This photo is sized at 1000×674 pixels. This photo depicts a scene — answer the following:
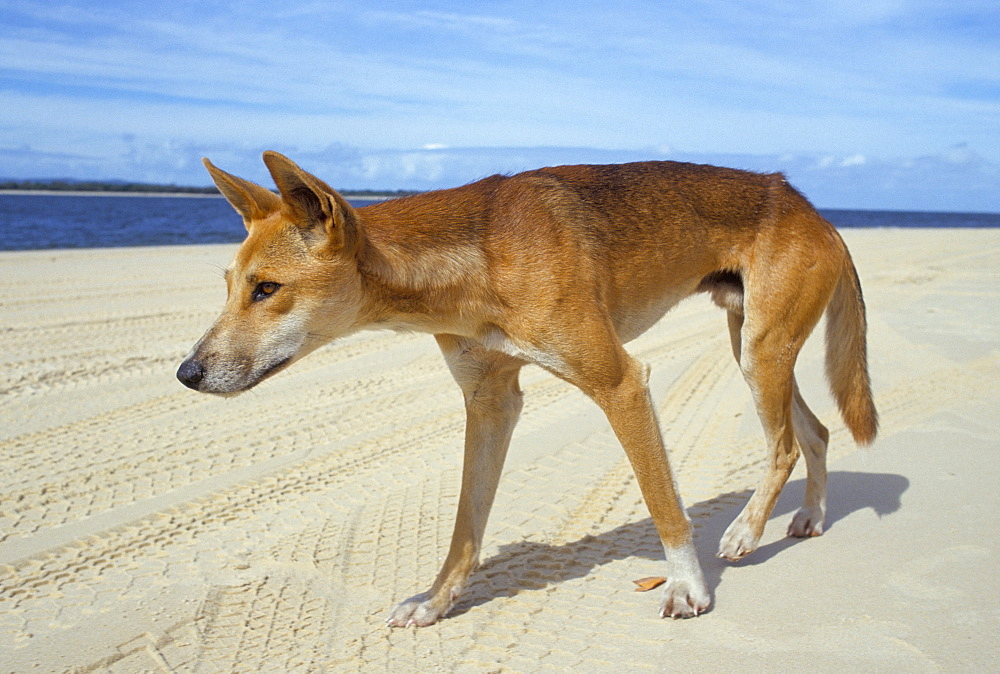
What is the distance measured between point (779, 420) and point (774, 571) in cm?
82

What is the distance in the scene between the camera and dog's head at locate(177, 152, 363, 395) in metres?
3.42

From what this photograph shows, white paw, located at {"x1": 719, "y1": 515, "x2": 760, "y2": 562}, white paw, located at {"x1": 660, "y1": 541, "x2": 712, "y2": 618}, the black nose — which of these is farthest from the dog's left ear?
white paw, located at {"x1": 719, "y1": 515, "x2": 760, "y2": 562}

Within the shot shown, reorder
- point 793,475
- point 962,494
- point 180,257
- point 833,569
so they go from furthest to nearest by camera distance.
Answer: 1. point 180,257
2. point 793,475
3. point 962,494
4. point 833,569

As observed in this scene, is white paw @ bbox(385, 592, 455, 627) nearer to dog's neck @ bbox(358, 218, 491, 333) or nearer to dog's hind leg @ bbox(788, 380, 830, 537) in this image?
dog's neck @ bbox(358, 218, 491, 333)

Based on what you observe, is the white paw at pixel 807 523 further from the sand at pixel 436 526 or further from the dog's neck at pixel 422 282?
the dog's neck at pixel 422 282

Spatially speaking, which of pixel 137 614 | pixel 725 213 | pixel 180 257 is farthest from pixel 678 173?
pixel 180 257

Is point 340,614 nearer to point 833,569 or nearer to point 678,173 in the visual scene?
point 833,569

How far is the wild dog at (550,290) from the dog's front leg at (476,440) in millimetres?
10

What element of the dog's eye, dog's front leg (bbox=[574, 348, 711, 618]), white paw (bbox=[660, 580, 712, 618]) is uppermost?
the dog's eye

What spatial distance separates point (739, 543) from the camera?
4520 millimetres

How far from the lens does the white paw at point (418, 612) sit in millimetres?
3900

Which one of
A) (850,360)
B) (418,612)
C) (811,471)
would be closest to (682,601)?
(418,612)

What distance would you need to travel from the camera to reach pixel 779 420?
458 cm

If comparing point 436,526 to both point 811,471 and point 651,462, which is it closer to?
point 651,462
